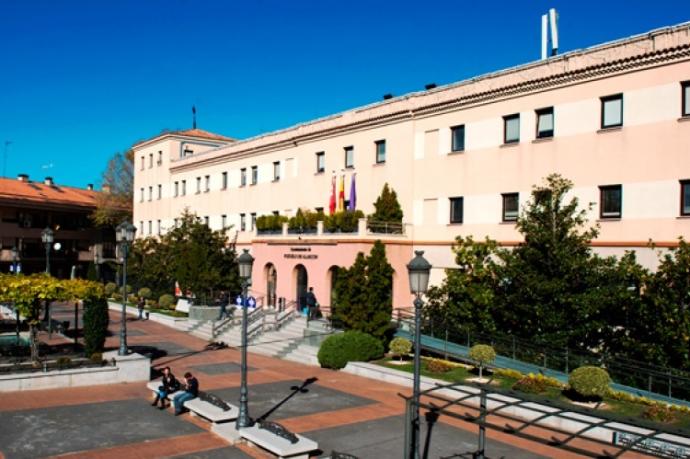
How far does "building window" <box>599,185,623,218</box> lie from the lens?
24047 millimetres

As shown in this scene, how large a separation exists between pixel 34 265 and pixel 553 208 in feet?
189

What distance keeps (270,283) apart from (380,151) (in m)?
10.8

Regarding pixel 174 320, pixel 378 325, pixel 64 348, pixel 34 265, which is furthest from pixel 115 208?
pixel 378 325

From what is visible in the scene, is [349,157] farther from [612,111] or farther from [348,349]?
[612,111]

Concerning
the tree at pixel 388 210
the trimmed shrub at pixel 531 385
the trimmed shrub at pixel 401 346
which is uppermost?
the tree at pixel 388 210

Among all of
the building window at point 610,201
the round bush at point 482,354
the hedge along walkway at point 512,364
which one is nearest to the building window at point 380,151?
the hedge along walkway at point 512,364

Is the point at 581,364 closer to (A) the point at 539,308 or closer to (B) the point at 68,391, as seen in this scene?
(A) the point at 539,308

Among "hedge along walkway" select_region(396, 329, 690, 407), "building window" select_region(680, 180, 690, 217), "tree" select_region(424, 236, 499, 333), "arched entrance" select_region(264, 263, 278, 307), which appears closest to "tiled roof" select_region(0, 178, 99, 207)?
"arched entrance" select_region(264, 263, 278, 307)

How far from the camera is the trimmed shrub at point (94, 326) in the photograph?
22.7 meters

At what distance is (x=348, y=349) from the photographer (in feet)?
81.3

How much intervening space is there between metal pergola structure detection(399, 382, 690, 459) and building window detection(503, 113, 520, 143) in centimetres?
1264

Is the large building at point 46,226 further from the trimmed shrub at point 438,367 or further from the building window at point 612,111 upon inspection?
the building window at point 612,111

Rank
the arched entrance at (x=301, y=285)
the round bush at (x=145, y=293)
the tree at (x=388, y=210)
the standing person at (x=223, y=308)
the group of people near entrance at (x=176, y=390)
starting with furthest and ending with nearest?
the round bush at (x=145, y=293), the standing person at (x=223, y=308), the arched entrance at (x=301, y=285), the tree at (x=388, y=210), the group of people near entrance at (x=176, y=390)

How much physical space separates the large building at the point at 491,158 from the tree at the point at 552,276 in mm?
2006
